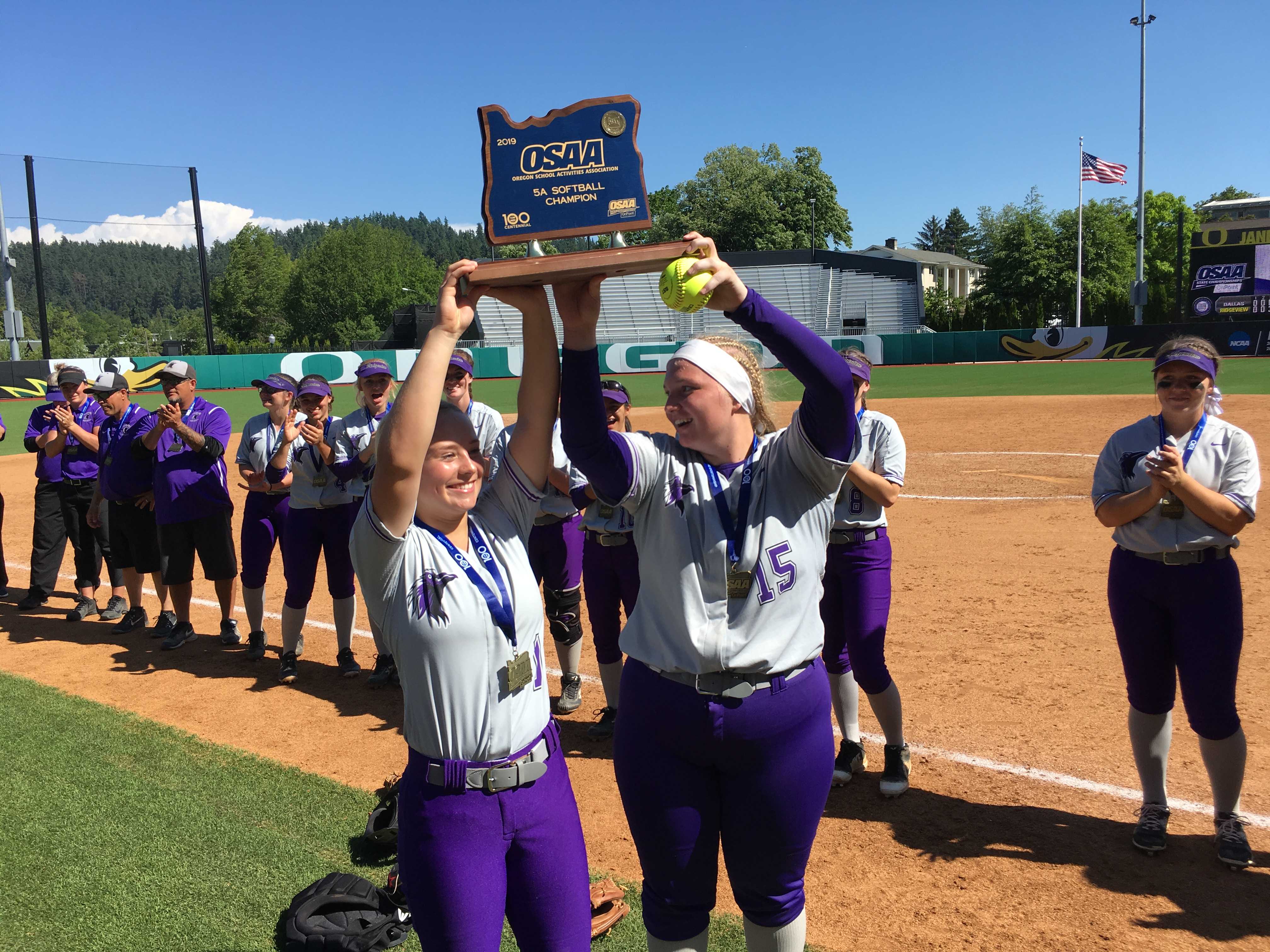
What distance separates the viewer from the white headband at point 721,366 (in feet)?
8.34

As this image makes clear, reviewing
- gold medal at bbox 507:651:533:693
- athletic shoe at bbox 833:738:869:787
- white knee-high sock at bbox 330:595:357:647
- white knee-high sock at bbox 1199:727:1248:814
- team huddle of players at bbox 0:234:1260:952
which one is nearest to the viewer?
team huddle of players at bbox 0:234:1260:952

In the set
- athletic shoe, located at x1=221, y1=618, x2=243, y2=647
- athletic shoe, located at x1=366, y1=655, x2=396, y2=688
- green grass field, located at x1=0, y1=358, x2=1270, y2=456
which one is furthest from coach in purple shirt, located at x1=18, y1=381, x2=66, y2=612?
green grass field, located at x1=0, y1=358, x2=1270, y2=456

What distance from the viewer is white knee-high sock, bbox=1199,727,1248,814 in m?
4.02

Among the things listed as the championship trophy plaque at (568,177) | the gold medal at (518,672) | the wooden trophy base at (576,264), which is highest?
the championship trophy plaque at (568,177)

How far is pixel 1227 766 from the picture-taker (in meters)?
4.03

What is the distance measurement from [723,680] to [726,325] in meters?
51.5

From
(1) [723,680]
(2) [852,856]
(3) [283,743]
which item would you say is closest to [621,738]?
(1) [723,680]

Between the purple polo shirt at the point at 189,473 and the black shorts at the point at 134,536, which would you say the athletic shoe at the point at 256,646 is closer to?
the purple polo shirt at the point at 189,473

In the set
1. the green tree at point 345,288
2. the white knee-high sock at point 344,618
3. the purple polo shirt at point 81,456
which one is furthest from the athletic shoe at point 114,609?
the green tree at point 345,288

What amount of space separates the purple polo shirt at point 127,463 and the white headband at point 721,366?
6.95 meters

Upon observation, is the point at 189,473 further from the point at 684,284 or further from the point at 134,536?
the point at 684,284

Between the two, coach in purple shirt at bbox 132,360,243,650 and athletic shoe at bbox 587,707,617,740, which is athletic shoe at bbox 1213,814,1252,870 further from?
coach in purple shirt at bbox 132,360,243,650

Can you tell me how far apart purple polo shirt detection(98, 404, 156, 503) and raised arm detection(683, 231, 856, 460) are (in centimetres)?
726

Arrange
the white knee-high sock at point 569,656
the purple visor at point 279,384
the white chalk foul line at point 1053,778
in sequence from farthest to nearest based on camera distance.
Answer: the purple visor at point 279,384 < the white knee-high sock at point 569,656 < the white chalk foul line at point 1053,778
